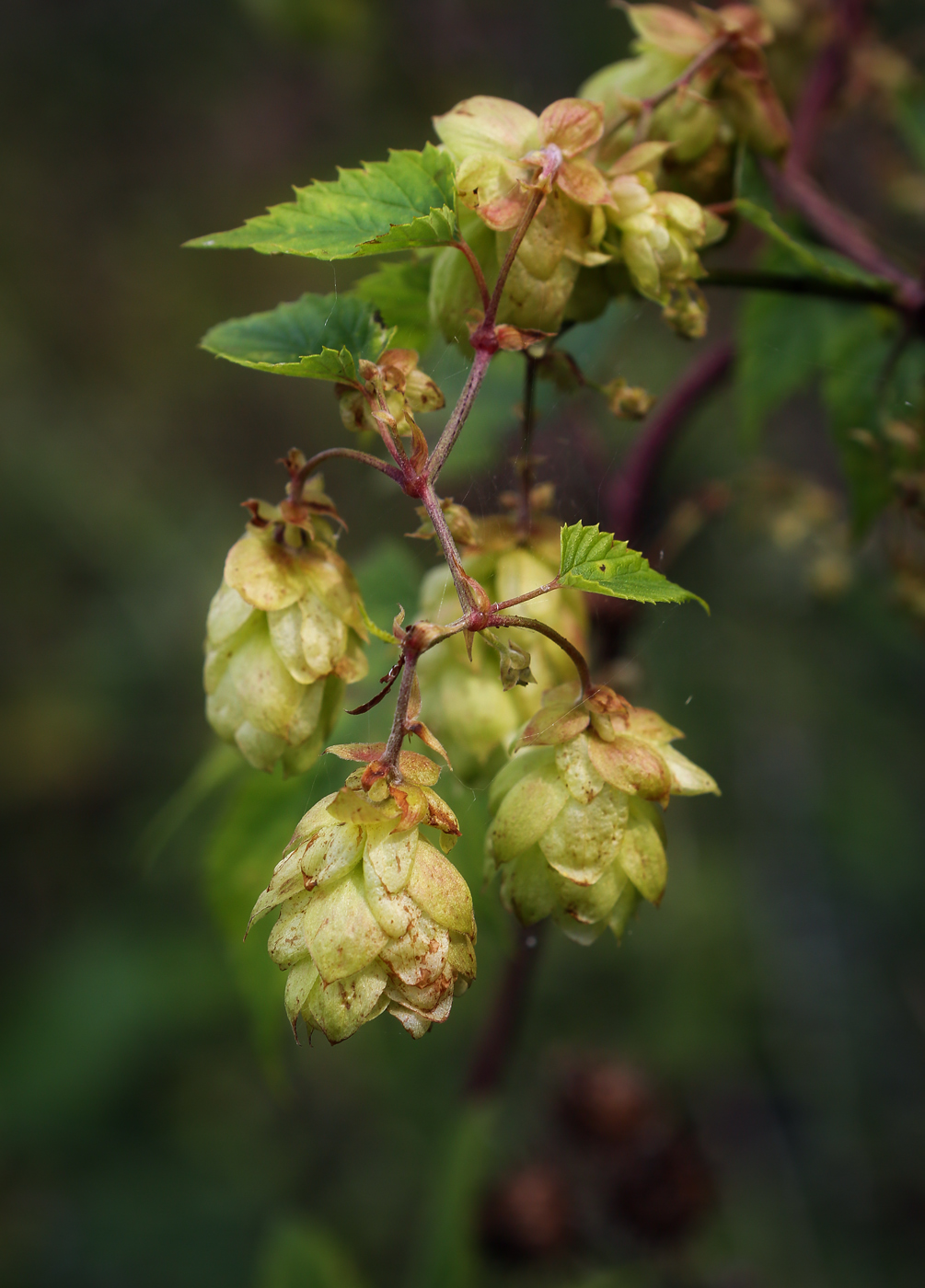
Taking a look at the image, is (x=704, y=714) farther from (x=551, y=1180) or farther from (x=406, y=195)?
(x=406, y=195)

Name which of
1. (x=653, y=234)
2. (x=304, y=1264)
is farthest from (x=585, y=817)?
(x=304, y=1264)

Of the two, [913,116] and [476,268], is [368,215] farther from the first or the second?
[913,116]

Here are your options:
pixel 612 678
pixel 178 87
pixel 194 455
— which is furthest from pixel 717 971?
pixel 178 87

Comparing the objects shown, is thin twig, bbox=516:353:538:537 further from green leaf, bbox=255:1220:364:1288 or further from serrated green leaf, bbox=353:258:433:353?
green leaf, bbox=255:1220:364:1288

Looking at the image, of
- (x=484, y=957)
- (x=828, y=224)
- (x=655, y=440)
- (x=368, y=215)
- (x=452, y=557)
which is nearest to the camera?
(x=452, y=557)

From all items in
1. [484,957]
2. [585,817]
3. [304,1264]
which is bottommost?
[304,1264]

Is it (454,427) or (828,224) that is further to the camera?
(828,224)

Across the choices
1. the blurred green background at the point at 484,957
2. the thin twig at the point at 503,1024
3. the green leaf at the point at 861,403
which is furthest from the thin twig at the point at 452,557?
the blurred green background at the point at 484,957
